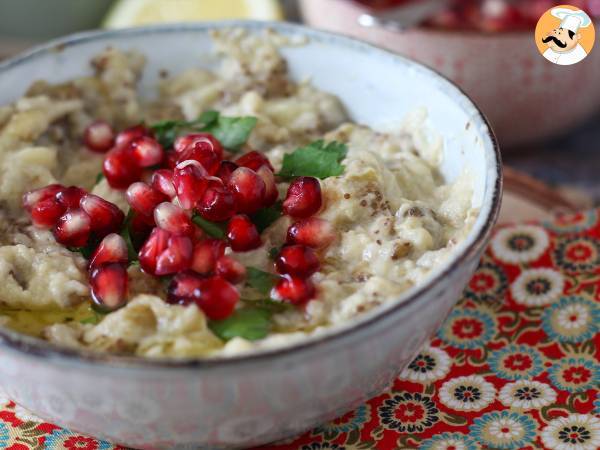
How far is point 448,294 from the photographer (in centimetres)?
204

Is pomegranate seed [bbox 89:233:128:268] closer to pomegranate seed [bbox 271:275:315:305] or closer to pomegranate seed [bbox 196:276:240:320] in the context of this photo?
pomegranate seed [bbox 196:276:240:320]

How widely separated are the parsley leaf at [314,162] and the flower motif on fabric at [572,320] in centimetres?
84

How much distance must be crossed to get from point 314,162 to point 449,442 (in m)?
0.93

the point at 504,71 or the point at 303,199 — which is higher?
the point at 303,199

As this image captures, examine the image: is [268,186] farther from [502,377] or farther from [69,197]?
[502,377]

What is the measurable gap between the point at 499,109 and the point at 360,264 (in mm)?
2294

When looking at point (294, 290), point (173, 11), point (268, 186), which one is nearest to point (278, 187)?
point (268, 186)

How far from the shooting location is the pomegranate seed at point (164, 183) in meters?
2.52

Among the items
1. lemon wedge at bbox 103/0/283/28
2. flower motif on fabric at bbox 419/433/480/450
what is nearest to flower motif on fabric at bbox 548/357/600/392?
flower motif on fabric at bbox 419/433/480/450

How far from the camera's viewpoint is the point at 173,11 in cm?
467

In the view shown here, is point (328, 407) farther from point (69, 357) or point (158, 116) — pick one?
point (158, 116)

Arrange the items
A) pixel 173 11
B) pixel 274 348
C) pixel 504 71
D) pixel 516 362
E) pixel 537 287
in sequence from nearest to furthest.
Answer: pixel 274 348 < pixel 516 362 < pixel 537 287 < pixel 504 71 < pixel 173 11

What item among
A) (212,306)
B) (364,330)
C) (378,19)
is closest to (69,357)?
(212,306)

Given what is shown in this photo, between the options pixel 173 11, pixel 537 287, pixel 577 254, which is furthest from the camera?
pixel 173 11
